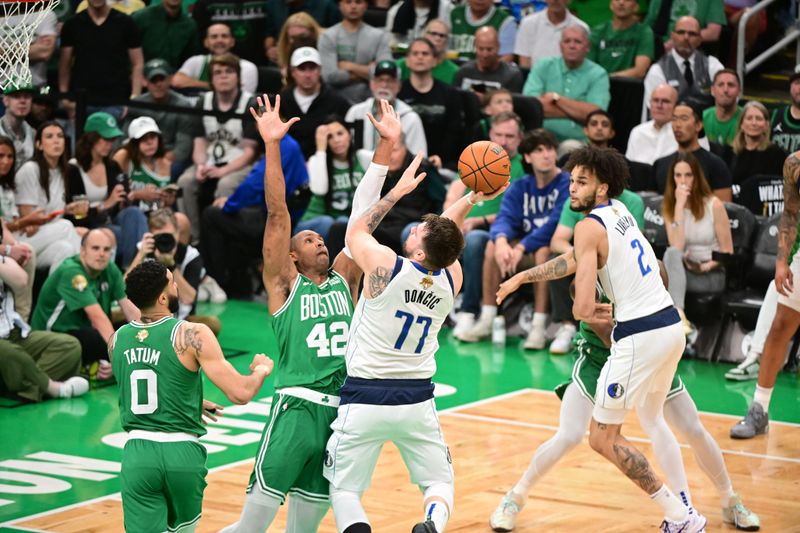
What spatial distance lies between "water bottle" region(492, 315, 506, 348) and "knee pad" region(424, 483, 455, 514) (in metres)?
6.46

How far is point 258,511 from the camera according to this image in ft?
20.4

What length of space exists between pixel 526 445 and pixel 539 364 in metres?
2.69

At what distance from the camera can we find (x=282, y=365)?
6535 mm

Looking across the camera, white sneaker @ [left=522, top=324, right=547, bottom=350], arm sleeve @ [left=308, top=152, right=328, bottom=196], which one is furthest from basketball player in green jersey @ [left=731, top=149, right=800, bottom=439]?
arm sleeve @ [left=308, top=152, right=328, bottom=196]

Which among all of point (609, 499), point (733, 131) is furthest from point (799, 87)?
point (609, 499)

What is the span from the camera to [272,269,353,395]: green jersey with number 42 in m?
6.45

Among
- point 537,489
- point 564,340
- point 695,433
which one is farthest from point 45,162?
point 695,433

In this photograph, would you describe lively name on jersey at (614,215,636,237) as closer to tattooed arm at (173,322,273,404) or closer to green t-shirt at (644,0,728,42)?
tattooed arm at (173,322,273,404)

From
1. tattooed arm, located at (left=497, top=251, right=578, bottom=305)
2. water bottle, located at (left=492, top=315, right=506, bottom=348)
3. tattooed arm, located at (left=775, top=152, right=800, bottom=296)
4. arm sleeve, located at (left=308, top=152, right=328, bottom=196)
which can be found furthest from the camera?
arm sleeve, located at (left=308, top=152, right=328, bottom=196)

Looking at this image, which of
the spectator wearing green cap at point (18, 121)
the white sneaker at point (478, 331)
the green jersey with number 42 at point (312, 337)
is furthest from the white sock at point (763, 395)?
the spectator wearing green cap at point (18, 121)

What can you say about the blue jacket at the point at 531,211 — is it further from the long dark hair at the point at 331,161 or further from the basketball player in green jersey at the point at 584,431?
the basketball player in green jersey at the point at 584,431

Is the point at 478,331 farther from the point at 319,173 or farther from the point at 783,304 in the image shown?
the point at 783,304

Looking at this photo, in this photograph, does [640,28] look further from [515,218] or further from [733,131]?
[515,218]

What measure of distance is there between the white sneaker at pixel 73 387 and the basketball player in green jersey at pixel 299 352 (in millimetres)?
4736
